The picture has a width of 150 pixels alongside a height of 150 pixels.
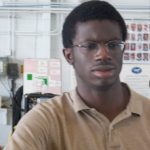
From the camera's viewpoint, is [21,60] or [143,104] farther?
[21,60]

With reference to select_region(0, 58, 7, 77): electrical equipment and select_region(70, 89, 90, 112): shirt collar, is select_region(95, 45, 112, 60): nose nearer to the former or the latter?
select_region(70, 89, 90, 112): shirt collar

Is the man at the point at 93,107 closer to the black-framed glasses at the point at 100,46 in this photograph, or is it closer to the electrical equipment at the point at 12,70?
the black-framed glasses at the point at 100,46

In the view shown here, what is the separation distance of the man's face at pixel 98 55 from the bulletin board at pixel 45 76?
2882 millimetres

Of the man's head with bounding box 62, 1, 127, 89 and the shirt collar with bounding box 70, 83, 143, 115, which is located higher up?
the man's head with bounding box 62, 1, 127, 89

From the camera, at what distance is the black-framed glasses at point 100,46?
948 mm

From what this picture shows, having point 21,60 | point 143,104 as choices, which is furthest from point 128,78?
point 143,104

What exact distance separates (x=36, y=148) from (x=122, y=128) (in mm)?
253

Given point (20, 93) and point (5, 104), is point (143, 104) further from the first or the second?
point (5, 104)

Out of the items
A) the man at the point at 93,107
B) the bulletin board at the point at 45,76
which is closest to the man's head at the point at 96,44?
the man at the point at 93,107

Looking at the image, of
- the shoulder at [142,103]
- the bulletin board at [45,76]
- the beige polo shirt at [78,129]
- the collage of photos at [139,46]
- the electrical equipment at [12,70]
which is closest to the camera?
the beige polo shirt at [78,129]

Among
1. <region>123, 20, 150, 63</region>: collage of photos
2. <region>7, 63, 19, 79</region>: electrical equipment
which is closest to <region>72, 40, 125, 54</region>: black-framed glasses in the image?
<region>123, 20, 150, 63</region>: collage of photos

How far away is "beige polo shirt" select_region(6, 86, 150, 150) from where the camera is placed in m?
0.92

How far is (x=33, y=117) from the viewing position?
0.94m

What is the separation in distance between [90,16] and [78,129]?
0.33 metres
